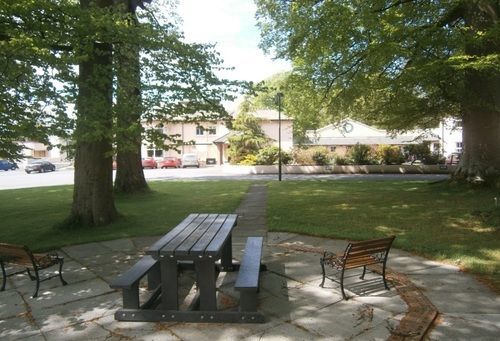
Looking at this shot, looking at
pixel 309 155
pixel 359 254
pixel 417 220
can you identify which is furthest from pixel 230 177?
pixel 359 254

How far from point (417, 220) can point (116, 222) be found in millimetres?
7613

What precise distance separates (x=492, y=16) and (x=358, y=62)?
4041 mm

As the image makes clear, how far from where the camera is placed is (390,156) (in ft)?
102

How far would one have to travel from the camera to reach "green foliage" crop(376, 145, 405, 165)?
31016mm

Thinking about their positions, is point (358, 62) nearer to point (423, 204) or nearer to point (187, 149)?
point (423, 204)

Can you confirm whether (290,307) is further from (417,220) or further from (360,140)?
(360,140)

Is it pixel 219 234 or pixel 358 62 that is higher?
pixel 358 62

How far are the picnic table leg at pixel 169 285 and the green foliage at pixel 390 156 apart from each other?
2843 centimetres

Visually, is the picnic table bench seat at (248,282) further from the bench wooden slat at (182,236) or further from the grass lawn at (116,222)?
the grass lawn at (116,222)

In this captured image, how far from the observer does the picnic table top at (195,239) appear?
4547 mm

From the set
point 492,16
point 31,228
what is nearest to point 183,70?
point 31,228

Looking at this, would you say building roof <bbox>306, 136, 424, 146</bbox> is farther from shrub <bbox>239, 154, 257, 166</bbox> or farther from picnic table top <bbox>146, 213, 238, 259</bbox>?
picnic table top <bbox>146, 213, 238, 259</bbox>

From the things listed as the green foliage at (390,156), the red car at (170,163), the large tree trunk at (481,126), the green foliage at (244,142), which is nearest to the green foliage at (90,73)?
the large tree trunk at (481,126)

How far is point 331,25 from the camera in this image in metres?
12.8
